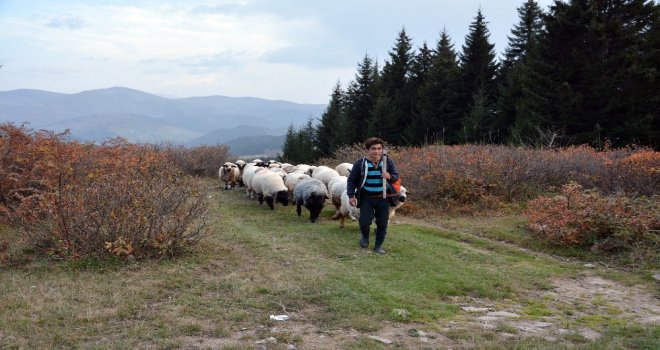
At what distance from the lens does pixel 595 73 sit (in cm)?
2119

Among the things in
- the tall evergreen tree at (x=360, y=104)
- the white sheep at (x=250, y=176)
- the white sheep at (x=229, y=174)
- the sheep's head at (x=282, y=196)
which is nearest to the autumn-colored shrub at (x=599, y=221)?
the sheep's head at (x=282, y=196)

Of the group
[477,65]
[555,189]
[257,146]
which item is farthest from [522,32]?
[257,146]

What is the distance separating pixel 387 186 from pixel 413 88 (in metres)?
32.0

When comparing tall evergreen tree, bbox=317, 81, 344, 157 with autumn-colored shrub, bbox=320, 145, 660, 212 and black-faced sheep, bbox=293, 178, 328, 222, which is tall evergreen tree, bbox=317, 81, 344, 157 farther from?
black-faced sheep, bbox=293, 178, 328, 222

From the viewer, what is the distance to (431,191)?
45.8ft

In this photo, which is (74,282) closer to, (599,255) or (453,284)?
(453,284)

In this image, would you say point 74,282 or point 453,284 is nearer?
point 74,282

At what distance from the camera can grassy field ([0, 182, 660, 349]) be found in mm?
4715

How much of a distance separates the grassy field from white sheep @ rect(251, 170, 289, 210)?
4052mm

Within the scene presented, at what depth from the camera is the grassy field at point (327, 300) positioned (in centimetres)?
471

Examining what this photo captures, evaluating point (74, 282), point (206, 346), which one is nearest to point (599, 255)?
point (206, 346)

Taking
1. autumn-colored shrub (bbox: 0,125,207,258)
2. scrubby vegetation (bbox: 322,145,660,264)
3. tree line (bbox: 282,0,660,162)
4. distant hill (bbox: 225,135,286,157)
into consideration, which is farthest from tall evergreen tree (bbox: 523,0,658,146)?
distant hill (bbox: 225,135,286,157)

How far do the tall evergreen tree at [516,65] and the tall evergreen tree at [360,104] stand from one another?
11980 millimetres

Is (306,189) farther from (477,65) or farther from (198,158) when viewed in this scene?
(477,65)
